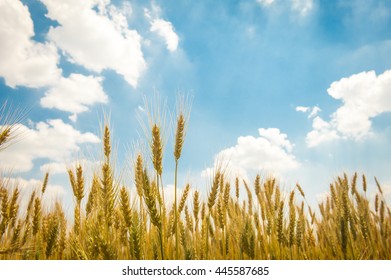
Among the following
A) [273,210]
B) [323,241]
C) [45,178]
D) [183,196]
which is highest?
[45,178]

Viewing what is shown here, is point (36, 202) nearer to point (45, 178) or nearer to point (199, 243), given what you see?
point (45, 178)

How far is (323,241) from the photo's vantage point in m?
3.53

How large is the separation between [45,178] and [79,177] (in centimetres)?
112

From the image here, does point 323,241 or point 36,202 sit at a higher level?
point 36,202

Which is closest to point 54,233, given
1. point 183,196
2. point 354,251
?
point 183,196

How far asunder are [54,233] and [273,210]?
191 cm

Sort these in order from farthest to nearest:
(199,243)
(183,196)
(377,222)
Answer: (377,222) < (183,196) < (199,243)

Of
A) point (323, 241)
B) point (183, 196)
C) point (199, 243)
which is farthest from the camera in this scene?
point (323, 241)

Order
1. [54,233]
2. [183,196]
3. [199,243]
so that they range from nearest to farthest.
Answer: [54,233], [199,243], [183,196]
